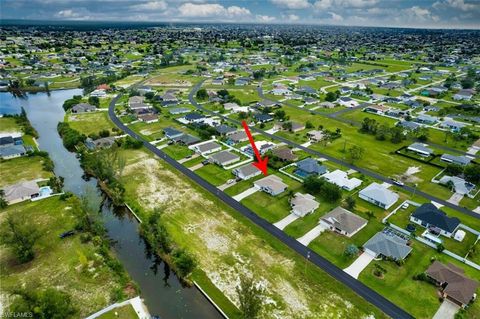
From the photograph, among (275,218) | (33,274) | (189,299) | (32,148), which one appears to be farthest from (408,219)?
(32,148)

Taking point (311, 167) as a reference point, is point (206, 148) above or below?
above

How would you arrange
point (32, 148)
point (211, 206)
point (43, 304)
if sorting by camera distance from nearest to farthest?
point (43, 304) → point (211, 206) → point (32, 148)

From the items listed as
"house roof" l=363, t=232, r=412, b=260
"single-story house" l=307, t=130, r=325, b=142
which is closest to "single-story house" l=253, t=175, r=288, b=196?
"house roof" l=363, t=232, r=412, b=260

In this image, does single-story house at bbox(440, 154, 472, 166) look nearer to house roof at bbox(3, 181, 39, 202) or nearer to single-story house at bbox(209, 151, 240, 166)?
single-story house at bbox(209, 151, 240, 166)

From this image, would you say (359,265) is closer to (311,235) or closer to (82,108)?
(311,235)

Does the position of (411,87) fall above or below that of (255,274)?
above

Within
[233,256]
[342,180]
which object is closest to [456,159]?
[342,180]

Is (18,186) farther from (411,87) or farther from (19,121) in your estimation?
(411,87)
